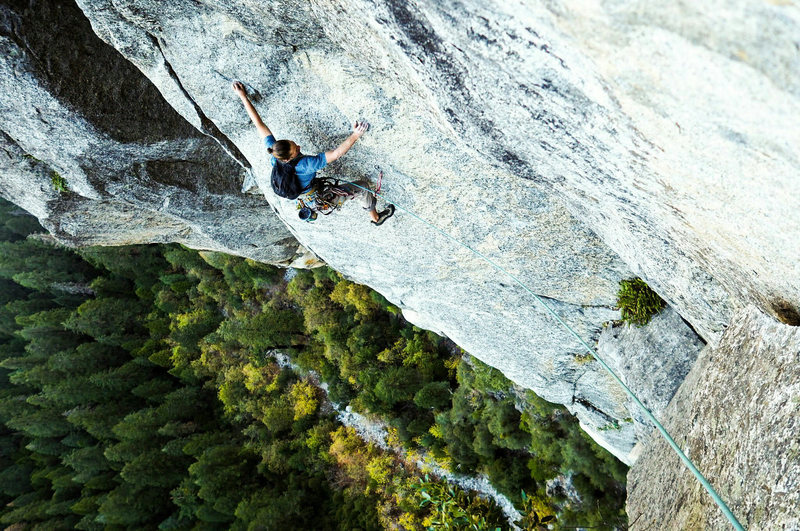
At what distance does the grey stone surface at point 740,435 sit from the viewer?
7.86 feet

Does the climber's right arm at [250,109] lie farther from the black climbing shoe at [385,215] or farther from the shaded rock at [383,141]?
the black climbing shoe at [385,215]

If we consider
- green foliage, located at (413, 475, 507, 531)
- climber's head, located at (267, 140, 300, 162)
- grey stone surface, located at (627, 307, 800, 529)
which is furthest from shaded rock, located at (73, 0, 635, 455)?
green foliage, located at (413, 475, 507, 531)

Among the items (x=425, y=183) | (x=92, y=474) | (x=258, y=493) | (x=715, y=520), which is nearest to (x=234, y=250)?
(x=425, y=183)

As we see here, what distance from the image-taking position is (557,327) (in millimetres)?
6320

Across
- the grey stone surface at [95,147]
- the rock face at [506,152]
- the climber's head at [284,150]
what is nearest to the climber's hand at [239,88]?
the rock face at [506,152]

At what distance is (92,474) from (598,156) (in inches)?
986

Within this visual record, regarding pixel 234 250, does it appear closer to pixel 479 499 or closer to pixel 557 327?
pixel 557 327

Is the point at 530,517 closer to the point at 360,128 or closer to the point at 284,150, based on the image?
the point at 360,128

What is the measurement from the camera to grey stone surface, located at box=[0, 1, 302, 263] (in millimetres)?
5488

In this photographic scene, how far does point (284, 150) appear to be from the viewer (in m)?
4.38

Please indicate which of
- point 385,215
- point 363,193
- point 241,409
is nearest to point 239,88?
point 363,193

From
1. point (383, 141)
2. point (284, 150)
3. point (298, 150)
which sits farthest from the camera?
point (383, 141)

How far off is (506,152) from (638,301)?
107 inches

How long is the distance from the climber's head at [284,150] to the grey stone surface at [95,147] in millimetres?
3059
